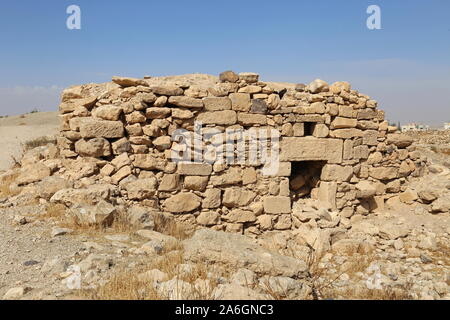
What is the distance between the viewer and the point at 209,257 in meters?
3.36

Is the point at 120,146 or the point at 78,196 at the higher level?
the point at 120,146

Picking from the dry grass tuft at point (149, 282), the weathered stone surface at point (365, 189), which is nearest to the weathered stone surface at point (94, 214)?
the dry grass tuft at point (149, 282)

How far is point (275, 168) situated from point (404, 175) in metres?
3.09

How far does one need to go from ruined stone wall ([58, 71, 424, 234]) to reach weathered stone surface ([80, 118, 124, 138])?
2cm

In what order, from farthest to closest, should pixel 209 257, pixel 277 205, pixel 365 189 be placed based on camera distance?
pixel 365 189 < pixel 277 205 < pixel 209 257

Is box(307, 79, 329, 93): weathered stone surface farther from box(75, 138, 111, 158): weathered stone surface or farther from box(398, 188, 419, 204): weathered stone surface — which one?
box(75, 138, 111, 158): weathered stone surface

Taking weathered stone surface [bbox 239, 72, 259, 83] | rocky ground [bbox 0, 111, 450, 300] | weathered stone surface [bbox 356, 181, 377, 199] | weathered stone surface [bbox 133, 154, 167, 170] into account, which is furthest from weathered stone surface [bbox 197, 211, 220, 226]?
weathered stone surface [bbox 356, 181, 377, 199]

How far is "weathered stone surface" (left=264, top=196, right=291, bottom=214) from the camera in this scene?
6.06 metres

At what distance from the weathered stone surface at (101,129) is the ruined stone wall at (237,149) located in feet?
0.05

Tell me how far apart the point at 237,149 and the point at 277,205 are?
1230 millimetres

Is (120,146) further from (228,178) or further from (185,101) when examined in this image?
(228,178)

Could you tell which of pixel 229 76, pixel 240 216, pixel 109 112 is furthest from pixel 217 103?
pixel 240 216

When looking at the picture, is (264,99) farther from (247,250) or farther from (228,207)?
(247,250)

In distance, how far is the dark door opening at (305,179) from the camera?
673 centimetres
